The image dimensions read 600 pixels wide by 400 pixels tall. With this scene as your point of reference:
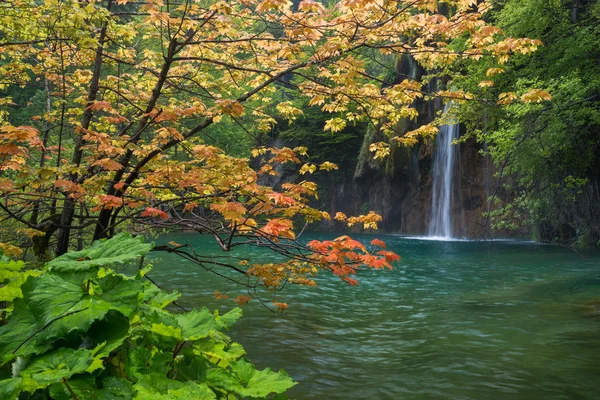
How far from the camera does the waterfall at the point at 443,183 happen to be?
28.4 metres

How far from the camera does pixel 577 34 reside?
14328 millimetres

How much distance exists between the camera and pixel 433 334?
756 cm

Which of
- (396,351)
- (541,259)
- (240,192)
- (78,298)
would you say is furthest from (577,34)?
(78,298)

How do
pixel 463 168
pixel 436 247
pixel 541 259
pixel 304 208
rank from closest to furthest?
pixel 304 208 < pixel 541 259 < pixel 436 247 < pixel 463 168

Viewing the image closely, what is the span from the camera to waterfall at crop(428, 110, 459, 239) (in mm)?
28422

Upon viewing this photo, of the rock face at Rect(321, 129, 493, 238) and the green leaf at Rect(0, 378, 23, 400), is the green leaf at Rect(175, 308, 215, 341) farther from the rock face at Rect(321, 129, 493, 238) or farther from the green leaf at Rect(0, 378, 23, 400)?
the rock face at Rect(321, 129, 493, 238)

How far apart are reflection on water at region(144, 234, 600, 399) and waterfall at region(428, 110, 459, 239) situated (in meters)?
15.1

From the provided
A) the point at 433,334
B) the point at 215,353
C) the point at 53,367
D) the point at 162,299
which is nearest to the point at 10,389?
the point at 53,367

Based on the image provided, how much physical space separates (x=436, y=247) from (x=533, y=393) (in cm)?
1793

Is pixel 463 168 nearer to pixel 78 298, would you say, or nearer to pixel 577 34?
pixel 577 34

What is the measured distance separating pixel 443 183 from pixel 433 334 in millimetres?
23079

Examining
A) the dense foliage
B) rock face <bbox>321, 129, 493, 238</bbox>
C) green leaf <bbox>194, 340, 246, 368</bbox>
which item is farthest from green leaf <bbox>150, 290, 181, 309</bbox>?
rock face <bbox>321, 129, 493, 238</bbox>

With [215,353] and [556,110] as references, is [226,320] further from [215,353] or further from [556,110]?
[556,110]

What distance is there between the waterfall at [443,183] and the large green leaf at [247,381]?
2769 centimetres
